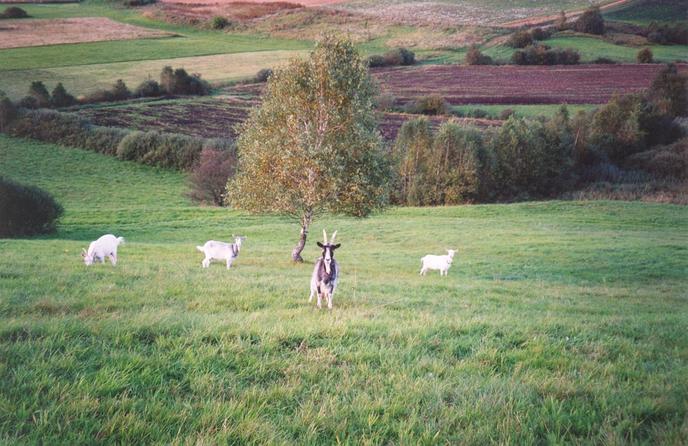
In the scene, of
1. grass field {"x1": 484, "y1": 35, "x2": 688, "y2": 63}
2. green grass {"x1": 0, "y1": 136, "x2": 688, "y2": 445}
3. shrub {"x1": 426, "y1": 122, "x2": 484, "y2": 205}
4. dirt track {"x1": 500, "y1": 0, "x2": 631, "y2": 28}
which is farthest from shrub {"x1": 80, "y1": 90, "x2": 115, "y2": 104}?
grass field {"x1": 484, "y1": 35, "x2": 688, "y2": 63}

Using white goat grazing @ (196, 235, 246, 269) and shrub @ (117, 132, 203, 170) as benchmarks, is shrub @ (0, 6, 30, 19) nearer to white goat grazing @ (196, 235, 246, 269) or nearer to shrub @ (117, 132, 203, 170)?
white goat grazing @ (196, 235, 246, 269)

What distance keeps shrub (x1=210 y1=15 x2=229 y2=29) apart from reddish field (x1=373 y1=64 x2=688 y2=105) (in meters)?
19.4

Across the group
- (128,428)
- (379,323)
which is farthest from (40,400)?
(379,323)

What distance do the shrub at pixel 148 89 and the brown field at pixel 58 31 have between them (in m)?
14.7

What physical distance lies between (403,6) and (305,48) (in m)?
10.2

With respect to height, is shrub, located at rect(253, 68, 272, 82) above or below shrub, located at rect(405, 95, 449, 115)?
above

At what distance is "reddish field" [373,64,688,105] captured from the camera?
46.3m

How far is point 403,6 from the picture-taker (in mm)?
41500

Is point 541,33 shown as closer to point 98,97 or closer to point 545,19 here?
point 545,19

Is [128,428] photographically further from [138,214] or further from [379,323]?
[138,214]

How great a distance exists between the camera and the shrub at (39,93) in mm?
33312

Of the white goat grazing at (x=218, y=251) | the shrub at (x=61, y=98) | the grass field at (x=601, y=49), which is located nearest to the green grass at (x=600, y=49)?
the grass field at (x=601, y=49)

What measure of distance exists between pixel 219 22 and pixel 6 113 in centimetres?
1762

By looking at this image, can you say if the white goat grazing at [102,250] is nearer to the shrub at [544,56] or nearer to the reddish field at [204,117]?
the reddish field at [204,117]
